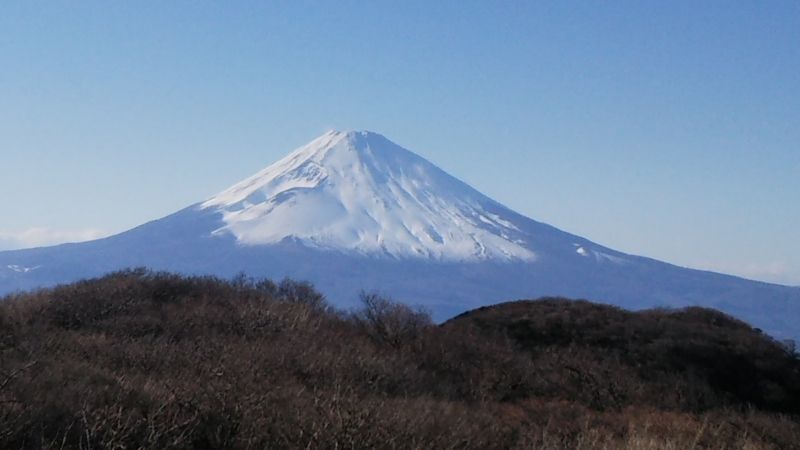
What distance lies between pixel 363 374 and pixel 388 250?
132880 mm

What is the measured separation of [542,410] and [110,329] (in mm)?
8497

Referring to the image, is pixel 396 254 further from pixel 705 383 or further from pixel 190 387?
pixel 190 387

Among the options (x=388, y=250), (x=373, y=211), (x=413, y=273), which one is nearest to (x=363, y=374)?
(x=413, y=273)

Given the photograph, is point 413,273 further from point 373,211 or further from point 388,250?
point 373,211

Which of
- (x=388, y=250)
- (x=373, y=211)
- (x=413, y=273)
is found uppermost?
(x=373, y=211)

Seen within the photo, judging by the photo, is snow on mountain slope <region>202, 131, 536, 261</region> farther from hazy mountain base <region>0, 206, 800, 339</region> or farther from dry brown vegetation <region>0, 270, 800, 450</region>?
dry brown vegetation <region>0, 270, 800, 450</region>

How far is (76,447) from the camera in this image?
747cm

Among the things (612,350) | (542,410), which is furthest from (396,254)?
(542,410)

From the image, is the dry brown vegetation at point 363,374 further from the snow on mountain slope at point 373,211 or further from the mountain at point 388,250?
the snow on mountain slope at point 373,211

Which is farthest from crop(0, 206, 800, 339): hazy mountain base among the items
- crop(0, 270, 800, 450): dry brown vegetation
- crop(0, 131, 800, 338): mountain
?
crop(0, 270, 800, 450): dry brown vegetation

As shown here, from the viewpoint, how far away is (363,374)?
13516mm

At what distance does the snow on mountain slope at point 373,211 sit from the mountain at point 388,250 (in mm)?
246

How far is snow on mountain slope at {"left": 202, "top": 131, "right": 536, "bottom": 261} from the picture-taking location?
147500mm

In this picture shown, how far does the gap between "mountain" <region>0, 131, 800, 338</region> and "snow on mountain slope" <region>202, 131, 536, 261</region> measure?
25 cm
